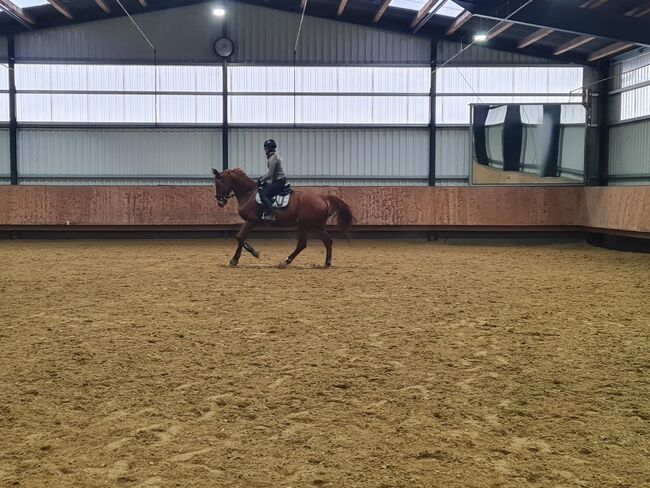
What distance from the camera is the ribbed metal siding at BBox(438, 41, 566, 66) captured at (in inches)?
739

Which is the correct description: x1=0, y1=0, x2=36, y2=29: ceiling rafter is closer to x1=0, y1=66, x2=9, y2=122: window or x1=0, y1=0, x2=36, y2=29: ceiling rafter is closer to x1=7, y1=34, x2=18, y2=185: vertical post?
x1=7, y1=34, x2=18, y2=185: vertical post

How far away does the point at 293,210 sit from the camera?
404 inches

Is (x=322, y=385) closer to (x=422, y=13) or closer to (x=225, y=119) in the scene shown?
(x=422, y=13)

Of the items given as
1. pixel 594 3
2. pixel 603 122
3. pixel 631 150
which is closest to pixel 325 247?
pixel 594 3

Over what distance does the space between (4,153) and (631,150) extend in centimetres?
1889

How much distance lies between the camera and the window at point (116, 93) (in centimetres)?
1845

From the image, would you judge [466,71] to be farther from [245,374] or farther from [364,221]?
[245,374]

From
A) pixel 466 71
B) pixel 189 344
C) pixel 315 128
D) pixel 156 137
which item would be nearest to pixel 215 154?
pixel 156 137

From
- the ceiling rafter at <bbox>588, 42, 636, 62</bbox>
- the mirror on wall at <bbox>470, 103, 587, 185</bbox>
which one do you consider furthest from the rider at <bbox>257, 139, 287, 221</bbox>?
the ceiling rafter at <bbox>588, 42, 636, 62</bbox>

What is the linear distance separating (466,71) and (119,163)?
1120 cm

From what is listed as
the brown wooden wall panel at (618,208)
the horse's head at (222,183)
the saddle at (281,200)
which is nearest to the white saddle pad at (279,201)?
the saddle at (281,200)

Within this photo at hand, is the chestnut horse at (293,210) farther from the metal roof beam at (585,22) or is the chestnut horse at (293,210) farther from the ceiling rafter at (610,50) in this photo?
the ceiling rafter at (610,50)

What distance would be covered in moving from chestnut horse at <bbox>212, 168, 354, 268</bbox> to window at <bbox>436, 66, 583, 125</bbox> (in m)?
9.75

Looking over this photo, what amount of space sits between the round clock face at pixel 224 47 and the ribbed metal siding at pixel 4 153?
6903mm
